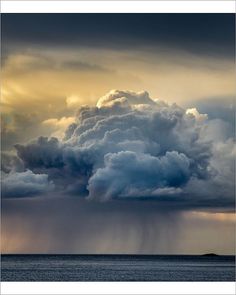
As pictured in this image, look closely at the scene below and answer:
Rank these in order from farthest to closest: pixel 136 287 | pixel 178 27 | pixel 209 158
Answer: pixel 209 158
pixel 178 27
pixel 136 287

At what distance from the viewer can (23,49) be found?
29594mm

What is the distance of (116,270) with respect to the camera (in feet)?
135

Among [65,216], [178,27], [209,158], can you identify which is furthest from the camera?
[65,216]

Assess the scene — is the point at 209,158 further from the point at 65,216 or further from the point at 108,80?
the point at 65,216

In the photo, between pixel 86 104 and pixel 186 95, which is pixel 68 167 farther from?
pixel 186 95

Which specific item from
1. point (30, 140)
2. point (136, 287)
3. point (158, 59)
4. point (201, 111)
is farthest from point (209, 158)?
point (136, 287)

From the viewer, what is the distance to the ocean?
3462 cm

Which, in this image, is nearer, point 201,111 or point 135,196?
point 201,111

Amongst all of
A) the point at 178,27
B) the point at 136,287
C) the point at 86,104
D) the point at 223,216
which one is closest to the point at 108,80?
the point at 86,104

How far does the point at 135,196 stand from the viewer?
32.9 meters

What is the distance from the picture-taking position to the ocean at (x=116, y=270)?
3462 cm

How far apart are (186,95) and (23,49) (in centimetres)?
558

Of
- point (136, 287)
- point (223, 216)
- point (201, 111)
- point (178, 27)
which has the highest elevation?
point (178, 27)

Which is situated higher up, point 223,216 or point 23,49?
point 23,49
